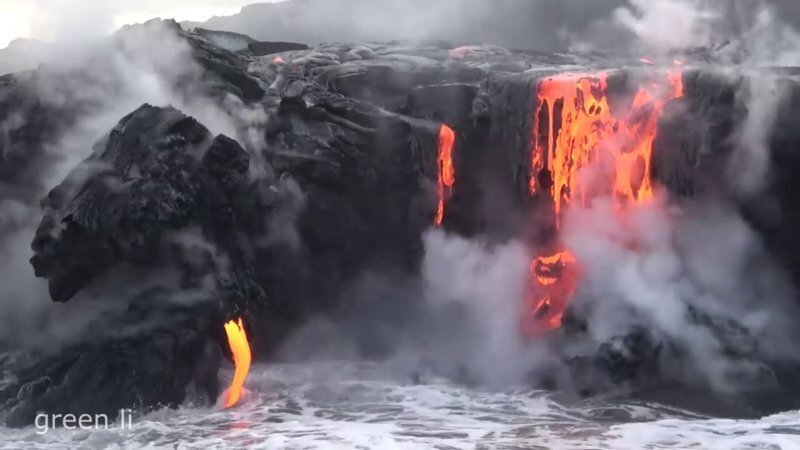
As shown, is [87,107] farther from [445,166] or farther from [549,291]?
[549,291]

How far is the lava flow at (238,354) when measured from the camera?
41.1 ft

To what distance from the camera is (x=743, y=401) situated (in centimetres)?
1192

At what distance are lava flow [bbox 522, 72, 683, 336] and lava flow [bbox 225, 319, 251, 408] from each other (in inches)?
179

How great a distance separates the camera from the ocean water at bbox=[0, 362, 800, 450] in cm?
1037

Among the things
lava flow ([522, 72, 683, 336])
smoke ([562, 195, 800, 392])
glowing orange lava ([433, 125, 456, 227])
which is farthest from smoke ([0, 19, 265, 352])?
smoke ([562, 195, 800, 392])

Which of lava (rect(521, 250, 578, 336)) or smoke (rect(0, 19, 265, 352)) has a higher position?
smoke (rect(0, 19, 265, 352))

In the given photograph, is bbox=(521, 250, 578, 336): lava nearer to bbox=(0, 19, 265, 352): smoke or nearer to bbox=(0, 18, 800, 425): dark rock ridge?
bbox=(0, 18, 800, 425): dark rock ridge

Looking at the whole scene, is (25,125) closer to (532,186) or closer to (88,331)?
(88,331)

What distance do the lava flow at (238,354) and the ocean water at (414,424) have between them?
199 millimetres

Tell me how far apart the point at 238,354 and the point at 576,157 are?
21.2 feet

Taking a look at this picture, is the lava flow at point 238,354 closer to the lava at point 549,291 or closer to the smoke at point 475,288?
the smoke at point 475,288

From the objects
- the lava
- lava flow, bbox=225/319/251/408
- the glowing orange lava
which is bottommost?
lava flow, bbox=225/319/251/408

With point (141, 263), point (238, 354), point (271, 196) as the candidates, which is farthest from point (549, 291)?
point (141, 263)

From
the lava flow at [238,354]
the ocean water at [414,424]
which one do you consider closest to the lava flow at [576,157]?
the ocean water at [414,424]
